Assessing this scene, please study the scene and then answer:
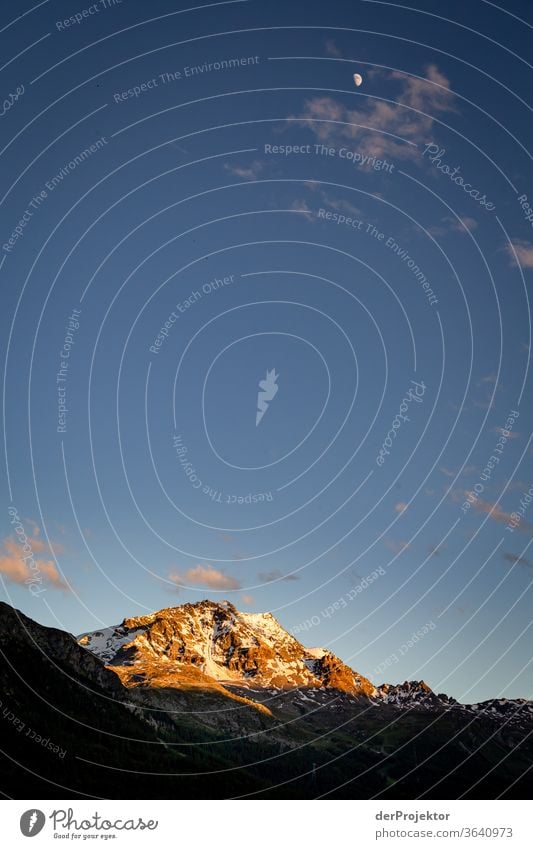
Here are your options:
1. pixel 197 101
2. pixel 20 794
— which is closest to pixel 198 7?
pixel 197 101
